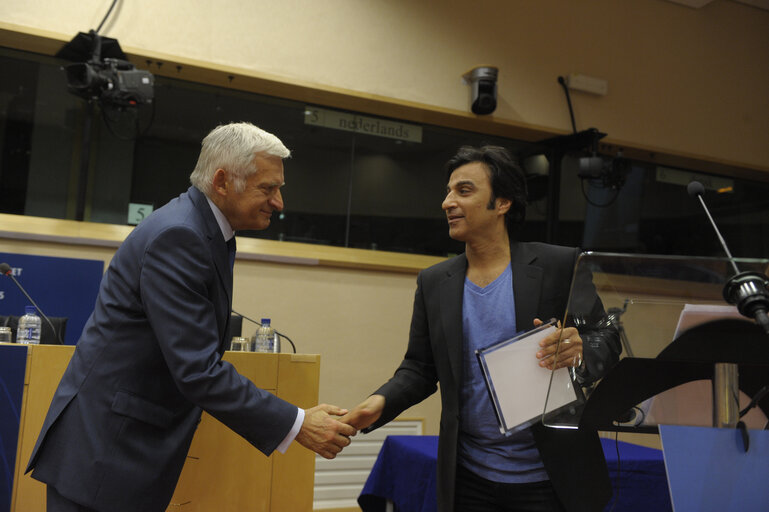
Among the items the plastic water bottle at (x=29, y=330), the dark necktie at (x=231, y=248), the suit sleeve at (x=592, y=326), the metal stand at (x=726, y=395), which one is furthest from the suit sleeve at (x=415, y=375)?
the plastic water bottle at (x=29, y=330)

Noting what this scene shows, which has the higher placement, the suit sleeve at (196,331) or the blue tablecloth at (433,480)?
the suit sleeve at (196,331)

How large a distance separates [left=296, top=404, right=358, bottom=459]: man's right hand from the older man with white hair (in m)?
0.11

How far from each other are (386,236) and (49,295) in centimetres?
266

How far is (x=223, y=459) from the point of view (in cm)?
278

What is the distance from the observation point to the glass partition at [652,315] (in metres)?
1.19

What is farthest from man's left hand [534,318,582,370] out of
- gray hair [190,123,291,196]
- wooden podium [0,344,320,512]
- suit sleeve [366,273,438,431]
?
wooden podium [0,344,320,512]

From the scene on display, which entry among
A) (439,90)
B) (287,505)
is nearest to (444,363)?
(287,505)

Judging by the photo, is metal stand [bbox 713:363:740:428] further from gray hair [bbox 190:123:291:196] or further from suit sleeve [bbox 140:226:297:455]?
gray hair [bbox 190:123:291:196]

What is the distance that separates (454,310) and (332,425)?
52 cm

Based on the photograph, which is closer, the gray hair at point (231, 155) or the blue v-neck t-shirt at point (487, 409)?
the blue v-neck t-shirt at point (487, 409)

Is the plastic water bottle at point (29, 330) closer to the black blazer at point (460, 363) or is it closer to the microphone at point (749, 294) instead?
the black blazer at point (460, 363)

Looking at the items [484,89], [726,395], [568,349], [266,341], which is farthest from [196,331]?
[484,89]

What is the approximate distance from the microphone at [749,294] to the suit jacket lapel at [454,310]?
0.90m

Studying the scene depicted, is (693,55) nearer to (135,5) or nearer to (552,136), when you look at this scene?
(552,136)
